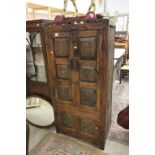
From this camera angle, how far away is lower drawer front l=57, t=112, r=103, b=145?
169 centimetres

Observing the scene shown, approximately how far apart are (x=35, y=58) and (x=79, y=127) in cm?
98

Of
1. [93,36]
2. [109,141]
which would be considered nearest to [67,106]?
[109,141]

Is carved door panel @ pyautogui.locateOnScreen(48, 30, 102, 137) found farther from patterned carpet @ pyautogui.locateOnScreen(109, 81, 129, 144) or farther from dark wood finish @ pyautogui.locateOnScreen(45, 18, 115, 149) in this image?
patterned carpet @ pyautogui.locateOnScreen(109, 81, 129, 144)

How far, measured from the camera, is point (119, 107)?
8.34ft

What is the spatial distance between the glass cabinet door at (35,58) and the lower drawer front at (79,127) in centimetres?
54

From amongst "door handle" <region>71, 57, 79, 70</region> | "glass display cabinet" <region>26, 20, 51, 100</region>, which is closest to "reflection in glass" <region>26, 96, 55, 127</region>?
"glass display cabinet" <region>26, 20, 51, 100</region>

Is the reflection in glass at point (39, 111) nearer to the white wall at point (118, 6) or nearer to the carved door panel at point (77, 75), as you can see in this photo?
the carved door panel at point (77, 75)

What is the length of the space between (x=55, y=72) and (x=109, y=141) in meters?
1.02

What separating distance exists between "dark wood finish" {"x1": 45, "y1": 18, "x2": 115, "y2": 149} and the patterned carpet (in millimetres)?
324

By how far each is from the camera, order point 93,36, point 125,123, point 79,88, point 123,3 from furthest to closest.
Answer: point 123,3
point 125,123
point 79,88
point 93,36

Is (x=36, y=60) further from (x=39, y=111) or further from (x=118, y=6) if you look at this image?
(x=118, y=6)

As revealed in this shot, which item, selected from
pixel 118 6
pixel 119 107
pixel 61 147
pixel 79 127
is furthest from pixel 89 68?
pixel 118 6
